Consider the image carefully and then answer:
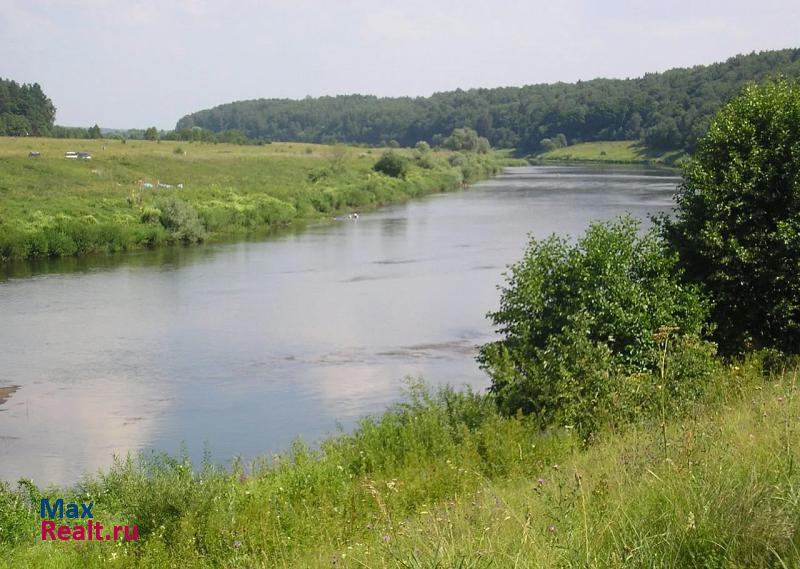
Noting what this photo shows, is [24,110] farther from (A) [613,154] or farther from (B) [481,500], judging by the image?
(B) [481,500]

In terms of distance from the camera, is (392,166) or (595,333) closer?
(595,333)

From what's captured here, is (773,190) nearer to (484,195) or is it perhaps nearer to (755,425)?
(755,425)

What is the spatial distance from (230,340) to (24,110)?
259 ft

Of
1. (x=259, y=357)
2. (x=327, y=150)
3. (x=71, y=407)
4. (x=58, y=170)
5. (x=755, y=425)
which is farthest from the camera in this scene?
(x=327, y=150)

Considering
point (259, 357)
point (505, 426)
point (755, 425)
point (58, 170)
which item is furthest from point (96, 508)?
point (58, 170)

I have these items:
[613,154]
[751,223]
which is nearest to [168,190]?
[751,223]

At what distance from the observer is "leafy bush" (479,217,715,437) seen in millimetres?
9594

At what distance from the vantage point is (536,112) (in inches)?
5364

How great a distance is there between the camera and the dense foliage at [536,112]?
4195 inches

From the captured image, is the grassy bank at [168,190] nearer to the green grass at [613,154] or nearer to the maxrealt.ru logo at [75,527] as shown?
the maxrealt.ru logo at [75,527]

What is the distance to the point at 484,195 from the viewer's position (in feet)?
190

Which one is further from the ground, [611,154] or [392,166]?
[611,154]

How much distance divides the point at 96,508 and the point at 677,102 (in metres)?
114

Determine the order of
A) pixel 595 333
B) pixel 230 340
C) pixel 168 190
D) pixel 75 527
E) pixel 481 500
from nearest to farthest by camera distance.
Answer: pixel 481 500 < pixel 75 527 < pixel 595 333 < pixel 230 340 < pixel 168 190
